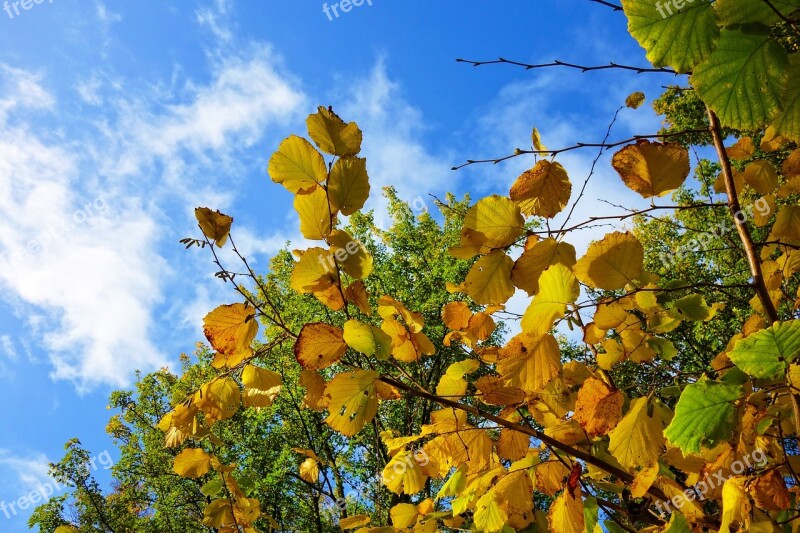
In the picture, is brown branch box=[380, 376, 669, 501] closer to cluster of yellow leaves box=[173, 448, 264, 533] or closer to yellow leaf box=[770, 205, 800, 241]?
yellow leaf box=[770, 205, 800, 241]

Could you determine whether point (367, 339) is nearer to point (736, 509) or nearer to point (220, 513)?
point (736, 509)

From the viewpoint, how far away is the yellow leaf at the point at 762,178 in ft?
4.13

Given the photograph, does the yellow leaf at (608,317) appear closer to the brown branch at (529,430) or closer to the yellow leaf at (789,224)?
the brown branch at (529,430)

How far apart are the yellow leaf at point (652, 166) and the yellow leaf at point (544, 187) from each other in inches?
4.6

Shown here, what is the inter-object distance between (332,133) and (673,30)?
1.81 ft

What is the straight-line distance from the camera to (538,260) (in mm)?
1014

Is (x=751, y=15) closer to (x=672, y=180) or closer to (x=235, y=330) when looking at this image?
(x=672, y=180)

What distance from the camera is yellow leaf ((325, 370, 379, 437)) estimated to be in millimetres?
884

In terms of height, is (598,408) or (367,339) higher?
(367,339)

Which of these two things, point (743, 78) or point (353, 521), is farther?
point (353, 521)

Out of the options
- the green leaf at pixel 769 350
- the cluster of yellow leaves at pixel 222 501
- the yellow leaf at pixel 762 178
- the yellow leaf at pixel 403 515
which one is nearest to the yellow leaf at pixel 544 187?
the green leaf at pixel 769 350

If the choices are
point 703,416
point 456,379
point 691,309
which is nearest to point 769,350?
point 703,416

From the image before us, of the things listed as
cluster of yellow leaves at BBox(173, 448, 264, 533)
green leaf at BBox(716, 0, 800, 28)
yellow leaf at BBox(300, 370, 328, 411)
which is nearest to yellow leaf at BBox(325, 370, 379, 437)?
yellow leaf at BBox(300, 370, 328, 411)

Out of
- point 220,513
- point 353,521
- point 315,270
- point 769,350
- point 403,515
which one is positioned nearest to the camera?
point 769,350
